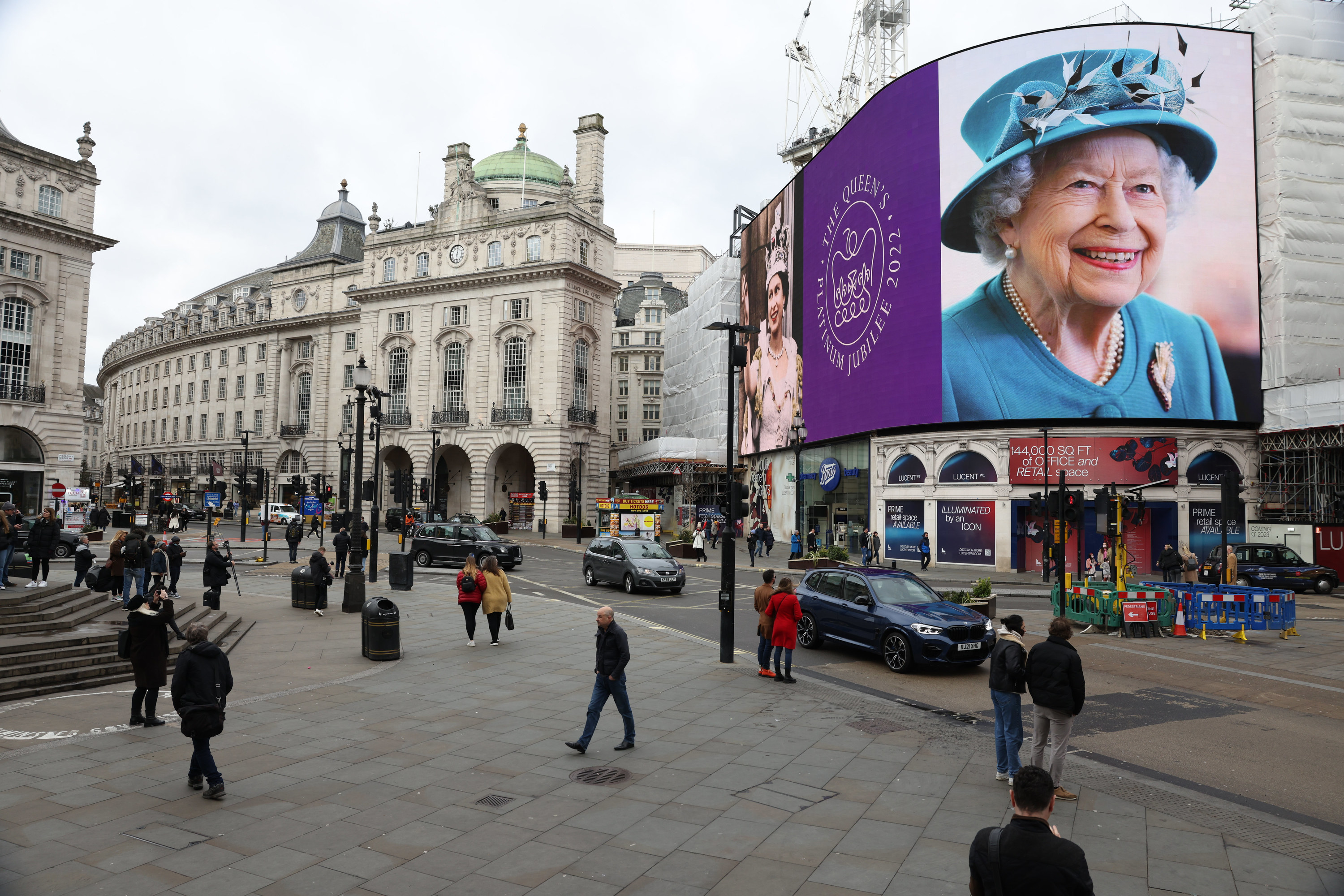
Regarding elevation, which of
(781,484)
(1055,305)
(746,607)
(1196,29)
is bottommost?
(746,607)

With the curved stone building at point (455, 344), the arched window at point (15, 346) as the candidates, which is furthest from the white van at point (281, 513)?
the arched window at point (15, 346)

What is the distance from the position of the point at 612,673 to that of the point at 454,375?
190 ft

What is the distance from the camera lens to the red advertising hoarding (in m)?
33.8

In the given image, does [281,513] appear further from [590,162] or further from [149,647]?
[149,647]

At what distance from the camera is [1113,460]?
111 feet

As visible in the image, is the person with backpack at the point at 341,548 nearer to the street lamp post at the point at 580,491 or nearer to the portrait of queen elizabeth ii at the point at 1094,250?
the street lamp post at the point at 580,491

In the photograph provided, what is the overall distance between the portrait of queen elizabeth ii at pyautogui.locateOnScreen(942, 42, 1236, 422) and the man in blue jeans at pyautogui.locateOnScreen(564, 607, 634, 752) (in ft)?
98.6

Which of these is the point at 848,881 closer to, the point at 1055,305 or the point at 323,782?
the point at 323,782

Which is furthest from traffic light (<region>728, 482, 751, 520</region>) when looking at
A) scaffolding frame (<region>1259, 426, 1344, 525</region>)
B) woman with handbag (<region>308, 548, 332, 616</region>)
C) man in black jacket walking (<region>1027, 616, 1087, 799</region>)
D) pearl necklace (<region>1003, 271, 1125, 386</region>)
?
scaffolding frame (<region>1259, 426, 1344, 525</region>)

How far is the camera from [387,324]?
6619 centimetres

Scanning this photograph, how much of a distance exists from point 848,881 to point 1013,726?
2.85 metres

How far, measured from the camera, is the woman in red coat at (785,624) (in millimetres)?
12258

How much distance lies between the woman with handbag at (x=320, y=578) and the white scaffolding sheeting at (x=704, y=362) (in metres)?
41.5

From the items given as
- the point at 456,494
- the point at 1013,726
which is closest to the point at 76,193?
the point at 456,494
